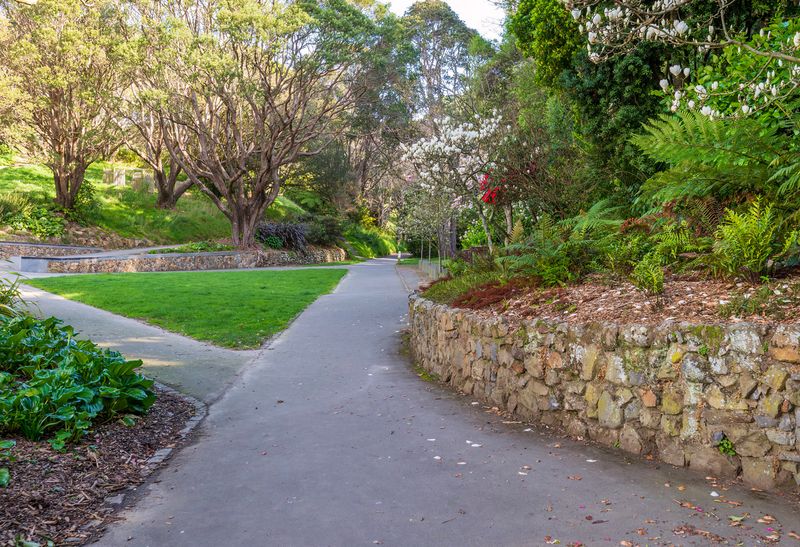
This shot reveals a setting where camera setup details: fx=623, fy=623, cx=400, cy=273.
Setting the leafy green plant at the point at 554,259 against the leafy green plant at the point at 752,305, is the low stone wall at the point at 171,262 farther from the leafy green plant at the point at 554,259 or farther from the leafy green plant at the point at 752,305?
the leafy green plant at the point at 752,305

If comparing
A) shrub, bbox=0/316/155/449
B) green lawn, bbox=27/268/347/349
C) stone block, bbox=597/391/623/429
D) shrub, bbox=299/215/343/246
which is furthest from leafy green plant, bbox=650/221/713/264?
shrub, bbox=299/215/343/246

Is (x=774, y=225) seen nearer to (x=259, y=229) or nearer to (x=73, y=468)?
(x=73, y=468)

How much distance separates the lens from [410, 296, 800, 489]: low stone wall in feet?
12.6

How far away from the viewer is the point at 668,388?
14.3 ft

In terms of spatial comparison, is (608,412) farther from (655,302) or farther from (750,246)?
(750,246)

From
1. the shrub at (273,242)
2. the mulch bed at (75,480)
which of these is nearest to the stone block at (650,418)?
the mulch bed at (75,480)

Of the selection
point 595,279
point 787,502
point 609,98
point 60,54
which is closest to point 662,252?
point 595,279

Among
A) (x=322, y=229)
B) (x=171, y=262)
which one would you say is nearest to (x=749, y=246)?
(x=171, y=262)

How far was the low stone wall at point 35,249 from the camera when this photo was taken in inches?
894

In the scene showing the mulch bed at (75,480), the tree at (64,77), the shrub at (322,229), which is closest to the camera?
the mulch bed at (75,480)

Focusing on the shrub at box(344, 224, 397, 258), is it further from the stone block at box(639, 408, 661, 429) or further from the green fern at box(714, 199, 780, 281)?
the stone block at box(639, 408, 661, 429)

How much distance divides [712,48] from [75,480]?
28.2 ft

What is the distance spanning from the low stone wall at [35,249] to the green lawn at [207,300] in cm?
588

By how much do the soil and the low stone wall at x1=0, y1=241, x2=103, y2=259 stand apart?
71.5ft
